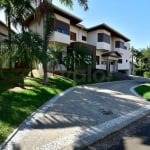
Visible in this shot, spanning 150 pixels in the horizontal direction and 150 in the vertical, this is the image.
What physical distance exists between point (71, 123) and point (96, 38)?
98.2 feet

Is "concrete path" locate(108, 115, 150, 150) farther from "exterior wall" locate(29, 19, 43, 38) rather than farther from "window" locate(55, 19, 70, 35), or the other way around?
"exterior wall" locate(29, 19, 43, 38)

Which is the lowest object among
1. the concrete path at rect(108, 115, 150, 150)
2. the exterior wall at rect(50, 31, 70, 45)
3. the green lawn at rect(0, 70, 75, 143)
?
the concrete path at rect(108, 115, 150, 150)

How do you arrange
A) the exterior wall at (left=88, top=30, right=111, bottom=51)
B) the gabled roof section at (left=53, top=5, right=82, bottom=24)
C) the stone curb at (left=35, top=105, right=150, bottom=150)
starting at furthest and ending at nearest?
the exterior wall at (left=88, top=30, right=111, bottom=51) → the gabled roof section at (left=53, top=5, right=82, bottom=24) → the stone curb at (left=35, top=105, right=150, bottom=150)

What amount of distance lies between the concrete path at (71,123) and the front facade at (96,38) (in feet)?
41.5

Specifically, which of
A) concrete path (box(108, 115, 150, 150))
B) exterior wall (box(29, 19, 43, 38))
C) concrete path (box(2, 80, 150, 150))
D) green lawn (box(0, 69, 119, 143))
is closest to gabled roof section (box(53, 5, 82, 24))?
exterior wall (box(29, 19, 43, 38))

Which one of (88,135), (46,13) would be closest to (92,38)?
(46,13)

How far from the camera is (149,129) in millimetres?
8914

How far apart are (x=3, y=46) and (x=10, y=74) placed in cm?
546

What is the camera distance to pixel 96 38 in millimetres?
38094

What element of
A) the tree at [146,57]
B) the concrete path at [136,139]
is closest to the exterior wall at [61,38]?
the concrete path at [136,139]

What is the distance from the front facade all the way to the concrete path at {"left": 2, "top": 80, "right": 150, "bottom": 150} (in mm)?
12662

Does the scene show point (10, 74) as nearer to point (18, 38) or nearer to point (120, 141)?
point (18, 38)

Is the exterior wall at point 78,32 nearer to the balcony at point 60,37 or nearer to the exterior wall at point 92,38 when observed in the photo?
the exterior wall at point 92,38

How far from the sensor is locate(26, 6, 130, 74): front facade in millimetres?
28734
